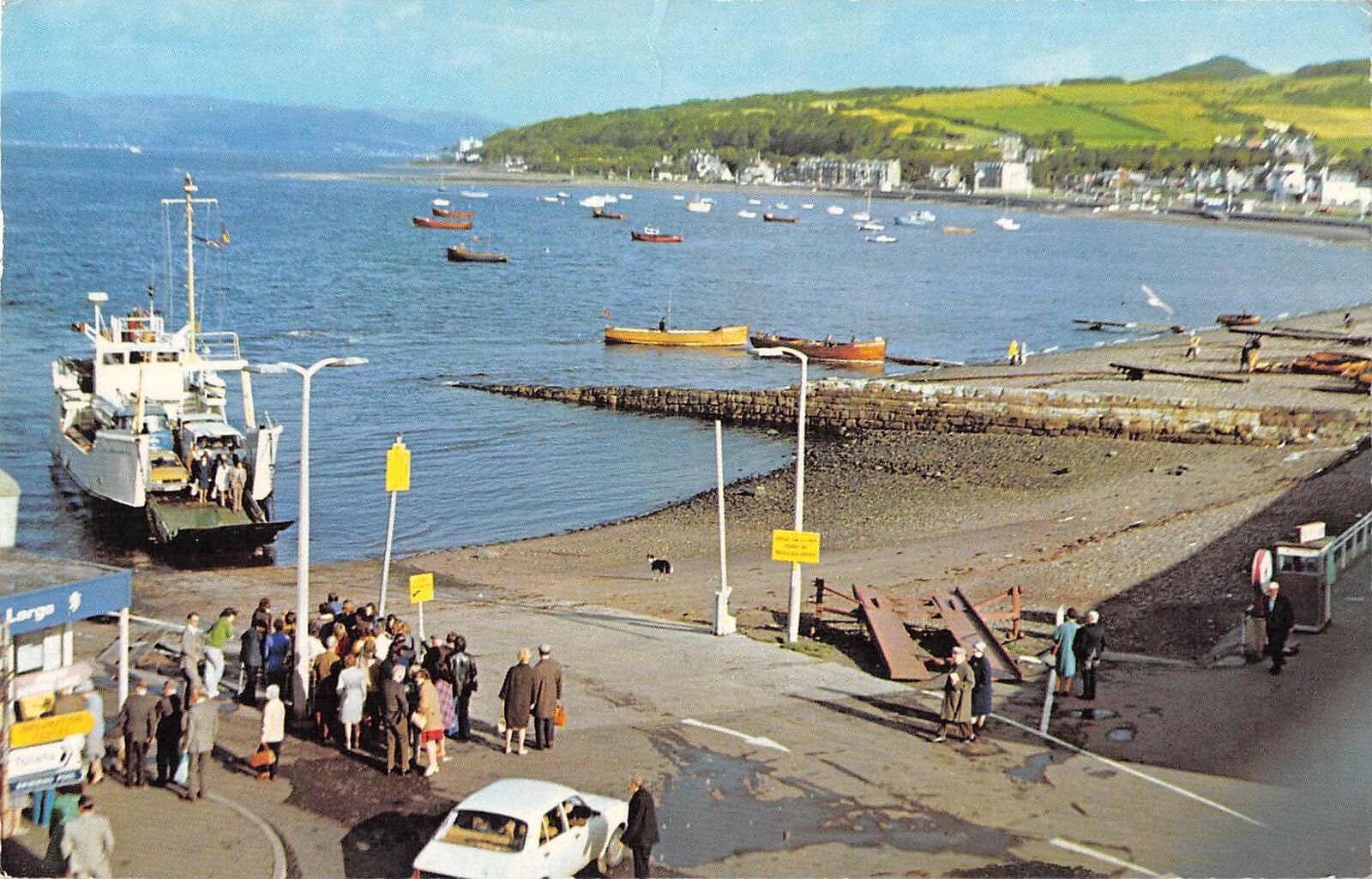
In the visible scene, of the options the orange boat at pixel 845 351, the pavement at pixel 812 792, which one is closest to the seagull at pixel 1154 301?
the orange boat at pixel 845 351

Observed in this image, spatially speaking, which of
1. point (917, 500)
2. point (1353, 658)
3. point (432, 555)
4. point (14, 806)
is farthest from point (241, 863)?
point (917, 500)

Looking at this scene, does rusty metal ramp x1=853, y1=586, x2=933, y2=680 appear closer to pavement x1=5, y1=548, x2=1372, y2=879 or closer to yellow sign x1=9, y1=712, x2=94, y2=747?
pavement x1=5, y1=548, x2=1372, y2=879

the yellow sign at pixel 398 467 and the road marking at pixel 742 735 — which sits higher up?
the yellow sign at pixel 398 467

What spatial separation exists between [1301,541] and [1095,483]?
18987 millimetres

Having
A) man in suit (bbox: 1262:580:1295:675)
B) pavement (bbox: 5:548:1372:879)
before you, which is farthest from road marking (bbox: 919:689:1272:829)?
man in suit (bbox: 1262:580:1295:675)

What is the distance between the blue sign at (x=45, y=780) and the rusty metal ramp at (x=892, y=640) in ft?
36.5

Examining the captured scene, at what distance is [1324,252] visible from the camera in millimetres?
166750

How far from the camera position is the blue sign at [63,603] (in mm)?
13445

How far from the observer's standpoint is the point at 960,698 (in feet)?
59.1

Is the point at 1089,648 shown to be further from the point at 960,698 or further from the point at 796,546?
the point at 796,546

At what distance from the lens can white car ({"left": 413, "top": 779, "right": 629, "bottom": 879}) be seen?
12.9 metres

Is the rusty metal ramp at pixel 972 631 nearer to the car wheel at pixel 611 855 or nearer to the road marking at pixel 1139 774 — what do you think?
the road marking at pixel 1139 774

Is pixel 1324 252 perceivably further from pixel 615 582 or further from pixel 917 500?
pixel 615 582

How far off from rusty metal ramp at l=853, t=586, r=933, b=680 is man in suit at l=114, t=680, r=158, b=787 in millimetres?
10019
